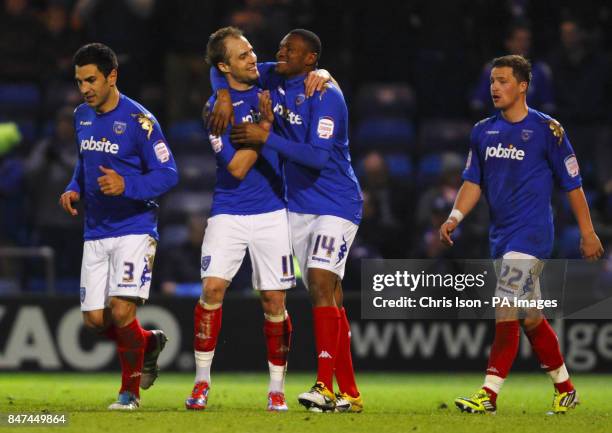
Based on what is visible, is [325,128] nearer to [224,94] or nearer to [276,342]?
[224,94]

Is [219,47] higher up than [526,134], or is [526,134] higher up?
[219,47]

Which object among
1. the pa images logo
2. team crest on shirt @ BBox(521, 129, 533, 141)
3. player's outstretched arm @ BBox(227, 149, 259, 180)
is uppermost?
team crest on shirt @ BBox(521, 129, 533, 141)

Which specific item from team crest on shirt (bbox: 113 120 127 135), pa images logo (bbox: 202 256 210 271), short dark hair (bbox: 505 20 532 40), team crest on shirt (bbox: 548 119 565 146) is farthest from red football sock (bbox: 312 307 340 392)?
short dark hair (bbox: 505 20 532 40)

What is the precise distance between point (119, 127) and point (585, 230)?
309cm

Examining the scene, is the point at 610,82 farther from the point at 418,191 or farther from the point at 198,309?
the point at 198,309

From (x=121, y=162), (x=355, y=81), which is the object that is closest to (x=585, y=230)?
(x=121, y=162)

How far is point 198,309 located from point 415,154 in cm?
741

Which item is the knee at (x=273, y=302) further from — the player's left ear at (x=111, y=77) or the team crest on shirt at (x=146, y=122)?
the player's left ear at (x=111, y=77)

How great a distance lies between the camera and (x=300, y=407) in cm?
926

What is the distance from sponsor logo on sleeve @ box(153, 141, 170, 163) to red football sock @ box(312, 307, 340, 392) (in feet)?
4.54

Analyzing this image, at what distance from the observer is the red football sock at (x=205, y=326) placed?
8898 mm

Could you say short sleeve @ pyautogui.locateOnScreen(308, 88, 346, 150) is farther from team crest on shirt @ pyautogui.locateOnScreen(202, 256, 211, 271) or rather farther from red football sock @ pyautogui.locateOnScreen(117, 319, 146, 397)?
red football sock @ pyautogui.locateOnScreen(117, 319, 146, 397)

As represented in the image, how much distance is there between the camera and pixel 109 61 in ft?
29.6

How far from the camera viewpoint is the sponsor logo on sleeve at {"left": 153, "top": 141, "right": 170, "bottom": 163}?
29.4ft
